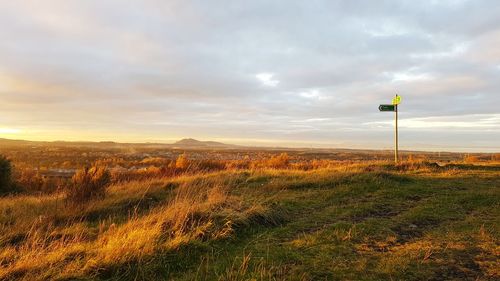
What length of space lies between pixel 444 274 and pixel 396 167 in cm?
1380

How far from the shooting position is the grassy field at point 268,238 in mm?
4883

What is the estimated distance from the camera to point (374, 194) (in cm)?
1113

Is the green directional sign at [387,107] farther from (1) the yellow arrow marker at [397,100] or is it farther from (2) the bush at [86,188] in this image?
(2) the bush at [86,188]

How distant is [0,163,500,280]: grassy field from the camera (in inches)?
192

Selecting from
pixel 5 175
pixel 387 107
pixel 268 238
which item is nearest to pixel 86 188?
pixel 268 238

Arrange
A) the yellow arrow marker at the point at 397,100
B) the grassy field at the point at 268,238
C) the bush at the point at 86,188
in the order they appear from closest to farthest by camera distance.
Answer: the grassy field at the point at 268,238, the bush at the point at 86,188, the yellow arrow marker at the point at 397,100

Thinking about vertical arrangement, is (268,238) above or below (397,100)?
below

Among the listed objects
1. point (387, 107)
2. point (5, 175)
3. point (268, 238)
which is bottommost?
point (268, 238)

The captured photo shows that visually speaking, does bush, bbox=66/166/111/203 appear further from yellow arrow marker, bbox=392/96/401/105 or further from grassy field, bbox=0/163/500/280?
yellow arrow marker, bbox=392/96/401/105

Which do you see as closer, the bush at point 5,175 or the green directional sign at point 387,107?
the bush at point 5,175

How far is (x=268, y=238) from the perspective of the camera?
21.6 ft

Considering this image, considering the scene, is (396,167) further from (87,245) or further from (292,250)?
(87,245)

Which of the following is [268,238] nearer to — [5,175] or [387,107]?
[387,107]

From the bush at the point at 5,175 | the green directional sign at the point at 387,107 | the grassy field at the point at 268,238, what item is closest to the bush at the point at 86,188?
the grassy field at the point at 268,238
